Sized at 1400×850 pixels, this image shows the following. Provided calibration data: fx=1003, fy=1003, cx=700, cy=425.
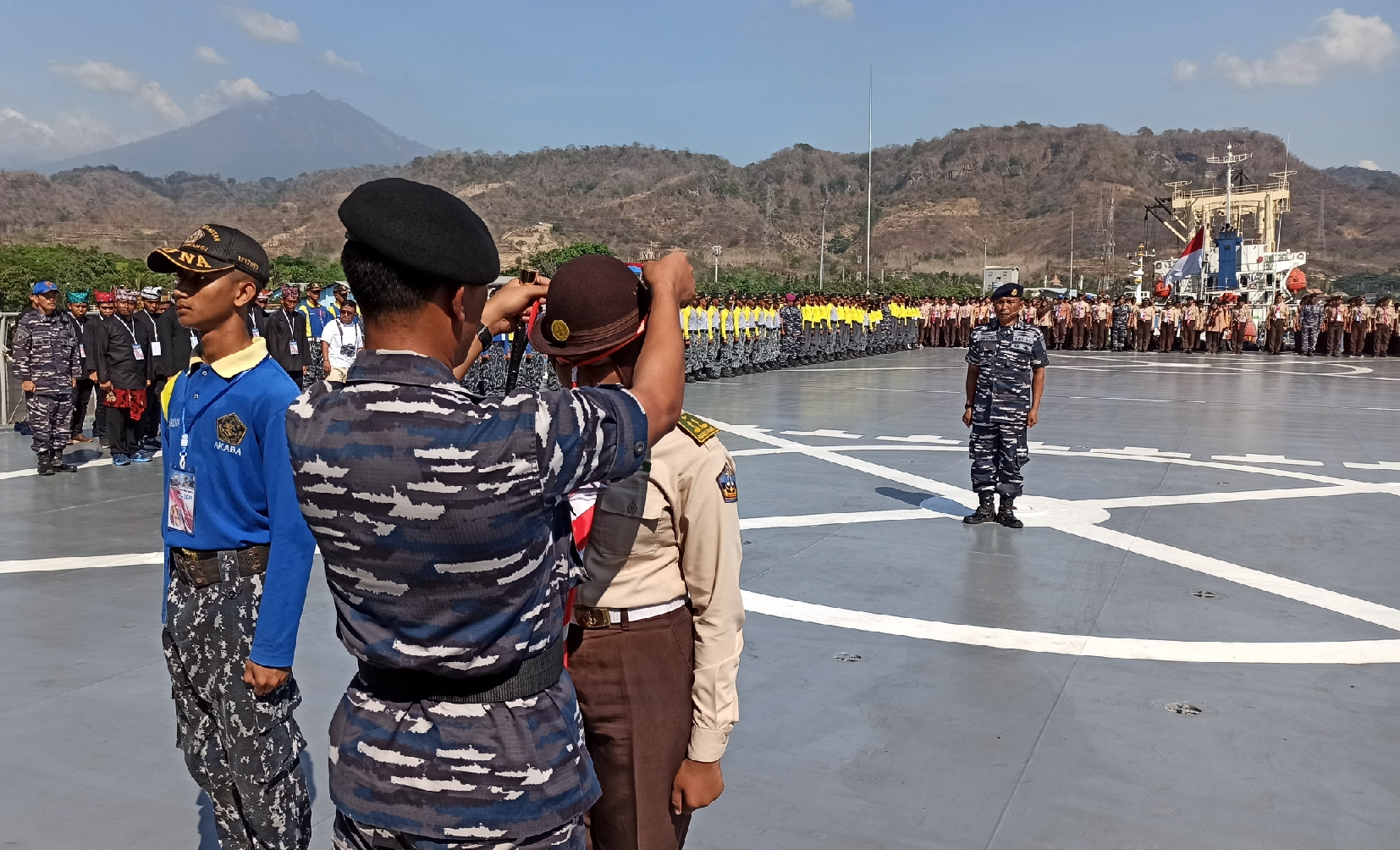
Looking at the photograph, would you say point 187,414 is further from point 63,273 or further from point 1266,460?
point 63,273

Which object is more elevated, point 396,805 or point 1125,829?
point 396,805

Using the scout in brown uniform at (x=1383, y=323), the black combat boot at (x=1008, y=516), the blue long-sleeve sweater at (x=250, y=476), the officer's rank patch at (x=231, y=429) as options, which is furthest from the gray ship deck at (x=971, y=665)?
the scout in brown uniform at (x=1383, y=323)

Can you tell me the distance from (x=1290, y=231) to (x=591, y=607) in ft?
440

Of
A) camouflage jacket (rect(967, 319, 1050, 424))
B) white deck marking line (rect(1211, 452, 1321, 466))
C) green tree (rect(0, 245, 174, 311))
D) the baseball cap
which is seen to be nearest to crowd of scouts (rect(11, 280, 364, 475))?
camouflage jacket (rect(967, 319, 1050, 424))

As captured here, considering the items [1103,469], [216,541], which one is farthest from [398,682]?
[1103,469]

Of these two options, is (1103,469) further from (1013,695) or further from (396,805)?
(396,805)

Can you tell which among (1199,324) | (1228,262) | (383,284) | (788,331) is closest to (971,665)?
(383,284)

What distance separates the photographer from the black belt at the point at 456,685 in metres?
1.61

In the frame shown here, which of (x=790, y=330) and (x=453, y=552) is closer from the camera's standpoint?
(x=453, y=552)

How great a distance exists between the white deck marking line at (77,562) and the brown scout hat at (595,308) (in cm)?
538

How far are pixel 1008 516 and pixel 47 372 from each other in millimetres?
9160

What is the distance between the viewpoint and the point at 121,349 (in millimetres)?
10352

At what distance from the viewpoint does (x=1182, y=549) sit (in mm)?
6547

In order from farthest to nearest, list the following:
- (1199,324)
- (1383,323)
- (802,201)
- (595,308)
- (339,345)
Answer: (802,201), (1199,324), (1383,323), (339,345), (595,308)
